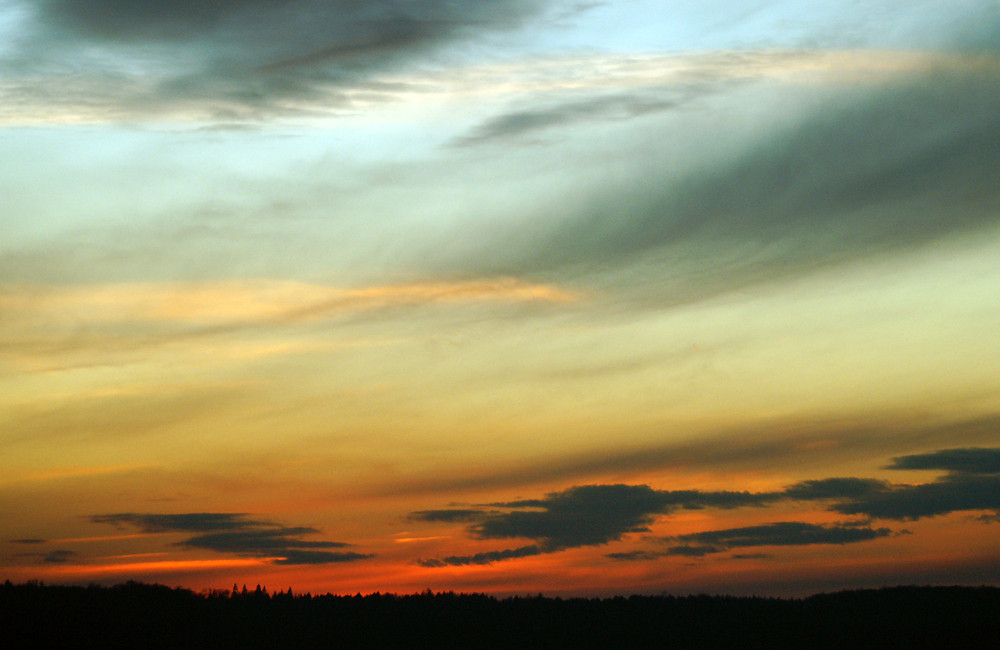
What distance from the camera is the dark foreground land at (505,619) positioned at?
4381 cm

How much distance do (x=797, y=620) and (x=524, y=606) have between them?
14073 millimetres

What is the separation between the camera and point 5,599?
4175 cm

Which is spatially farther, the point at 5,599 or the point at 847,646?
the point at 847,646

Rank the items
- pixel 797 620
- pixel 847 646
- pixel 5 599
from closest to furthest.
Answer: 1. pixel 5 599
2. pixel 847 646
3. pixel 797 620

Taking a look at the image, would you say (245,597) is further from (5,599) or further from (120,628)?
(5,599)

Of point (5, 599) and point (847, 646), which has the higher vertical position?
point (5, 599)

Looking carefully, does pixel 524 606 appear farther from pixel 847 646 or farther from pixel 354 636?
pixel 847 646

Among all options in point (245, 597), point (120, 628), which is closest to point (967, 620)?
point (245, 597)

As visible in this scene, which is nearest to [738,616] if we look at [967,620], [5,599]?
[967,620]

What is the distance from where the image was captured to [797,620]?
50594 mm

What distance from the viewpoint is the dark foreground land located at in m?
43.8

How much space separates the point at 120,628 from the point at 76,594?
9.47 ft

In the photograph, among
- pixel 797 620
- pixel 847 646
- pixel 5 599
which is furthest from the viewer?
pixel 797 620

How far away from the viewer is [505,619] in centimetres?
5122
